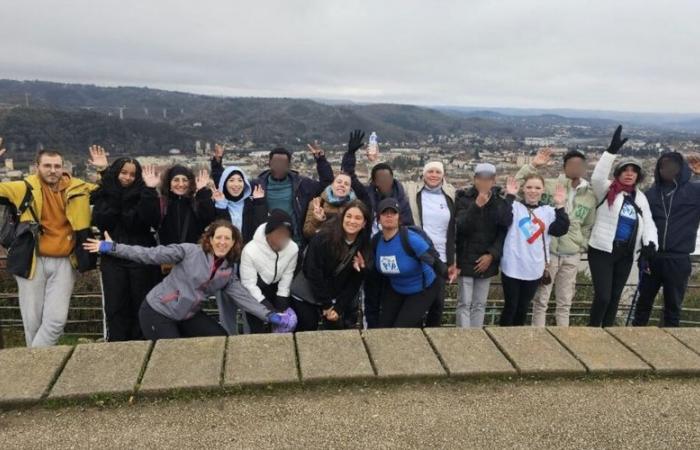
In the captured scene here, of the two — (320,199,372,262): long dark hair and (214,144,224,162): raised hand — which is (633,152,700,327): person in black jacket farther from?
(214,144,224,162): raised hand

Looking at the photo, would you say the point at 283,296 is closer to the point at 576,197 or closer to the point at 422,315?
the point at 422,315

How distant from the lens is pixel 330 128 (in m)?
53.1

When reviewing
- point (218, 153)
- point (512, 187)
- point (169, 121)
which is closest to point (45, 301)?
point (218, 153)

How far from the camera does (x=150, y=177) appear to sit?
15.1ft

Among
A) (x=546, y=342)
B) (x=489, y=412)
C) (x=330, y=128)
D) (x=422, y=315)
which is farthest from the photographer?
(x=330, y=128)

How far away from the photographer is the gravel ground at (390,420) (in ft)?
7.14

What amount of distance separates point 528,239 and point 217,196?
117 inches

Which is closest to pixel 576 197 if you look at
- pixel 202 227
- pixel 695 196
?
pixel 695 196

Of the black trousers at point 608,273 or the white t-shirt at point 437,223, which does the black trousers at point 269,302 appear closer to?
the white t-shirt at point 437,223

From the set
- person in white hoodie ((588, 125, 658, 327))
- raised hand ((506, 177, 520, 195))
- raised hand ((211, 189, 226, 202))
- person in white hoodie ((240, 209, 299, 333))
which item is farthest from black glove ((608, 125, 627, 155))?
raised hand ((211, 189, 226, 202))

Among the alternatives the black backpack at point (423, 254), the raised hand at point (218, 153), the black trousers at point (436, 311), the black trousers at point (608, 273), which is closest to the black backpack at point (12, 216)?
the raised hand at point (218, 153)

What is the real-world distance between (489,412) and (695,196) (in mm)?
3725

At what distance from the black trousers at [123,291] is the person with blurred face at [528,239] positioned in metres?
3.24

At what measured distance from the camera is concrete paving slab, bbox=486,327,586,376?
270 cm
